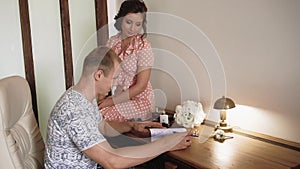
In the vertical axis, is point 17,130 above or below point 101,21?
below

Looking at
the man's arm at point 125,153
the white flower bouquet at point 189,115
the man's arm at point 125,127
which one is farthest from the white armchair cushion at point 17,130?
the white flower bouquet at point 189,115

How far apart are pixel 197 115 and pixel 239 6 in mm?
663

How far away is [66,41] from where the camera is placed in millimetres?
2795

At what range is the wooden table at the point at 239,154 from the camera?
1593 mm

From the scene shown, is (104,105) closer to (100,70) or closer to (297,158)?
(100,70)

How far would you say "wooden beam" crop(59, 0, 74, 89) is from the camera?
274 centimetres

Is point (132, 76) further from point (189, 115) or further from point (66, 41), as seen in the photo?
point (66, 41)

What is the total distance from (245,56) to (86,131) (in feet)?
3.42

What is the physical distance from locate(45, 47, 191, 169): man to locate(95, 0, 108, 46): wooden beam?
4.71ft

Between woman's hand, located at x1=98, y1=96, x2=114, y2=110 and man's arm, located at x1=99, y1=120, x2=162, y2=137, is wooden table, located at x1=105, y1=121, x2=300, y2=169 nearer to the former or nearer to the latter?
man's arm, located at x1=99, y1=120, x2=162, y2=137

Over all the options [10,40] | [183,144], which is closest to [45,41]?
[10,40]

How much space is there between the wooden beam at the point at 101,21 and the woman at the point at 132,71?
0.61 m

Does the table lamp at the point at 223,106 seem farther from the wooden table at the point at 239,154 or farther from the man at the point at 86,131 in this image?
the man at the point at 86,131

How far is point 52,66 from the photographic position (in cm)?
278
